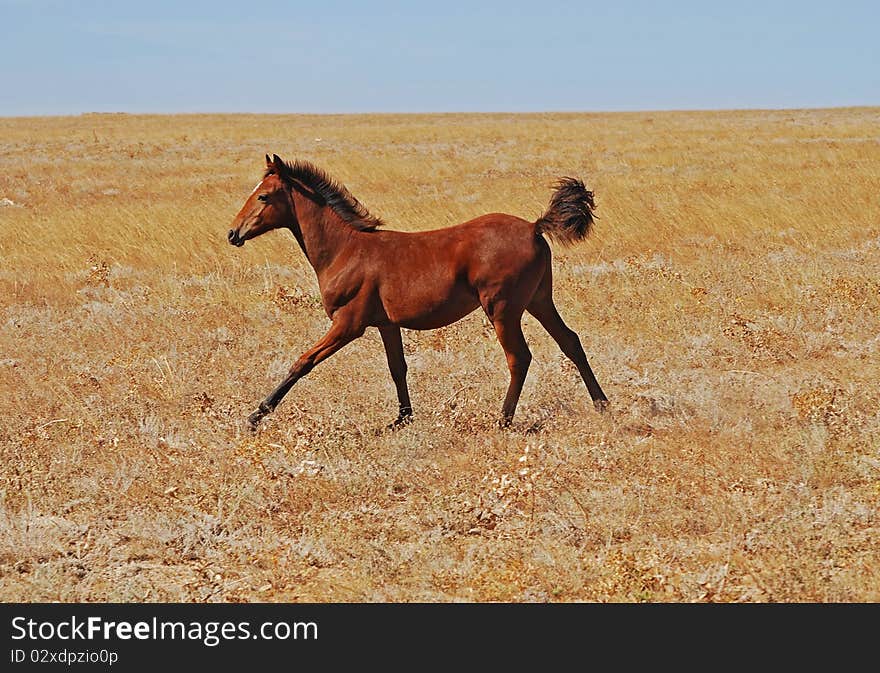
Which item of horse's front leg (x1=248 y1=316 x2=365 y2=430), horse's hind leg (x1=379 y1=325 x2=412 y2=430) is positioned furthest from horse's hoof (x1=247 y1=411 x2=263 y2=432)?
horse's hind leg (x1=379 y1=325 x2=412 y2=430)

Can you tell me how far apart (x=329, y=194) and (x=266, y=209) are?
1.83ft

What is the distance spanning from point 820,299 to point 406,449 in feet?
23.2

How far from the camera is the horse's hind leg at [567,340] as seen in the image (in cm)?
813

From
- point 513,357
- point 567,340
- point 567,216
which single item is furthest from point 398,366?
point 567,216

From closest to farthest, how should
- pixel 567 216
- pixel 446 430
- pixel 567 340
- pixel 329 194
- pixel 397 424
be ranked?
pixel 446 430 < pixel 567 216 < pixel 397 424 < pixel 329 194 < pixel 567 340

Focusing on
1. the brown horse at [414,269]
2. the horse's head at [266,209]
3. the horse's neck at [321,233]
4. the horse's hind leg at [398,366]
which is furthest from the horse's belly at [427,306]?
the horse's head at [266,209]

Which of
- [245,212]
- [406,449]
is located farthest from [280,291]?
[406,449]

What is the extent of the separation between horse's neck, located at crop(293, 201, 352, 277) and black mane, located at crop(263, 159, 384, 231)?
0.07 meters

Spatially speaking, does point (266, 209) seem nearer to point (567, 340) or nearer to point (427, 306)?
point (427, 306)

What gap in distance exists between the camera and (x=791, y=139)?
38.2m

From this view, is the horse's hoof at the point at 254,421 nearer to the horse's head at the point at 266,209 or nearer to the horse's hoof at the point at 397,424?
the horse's hoof at the point at 397,424

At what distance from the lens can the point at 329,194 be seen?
26.6ft

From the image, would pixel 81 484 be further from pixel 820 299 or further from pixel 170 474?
pixel 820 299

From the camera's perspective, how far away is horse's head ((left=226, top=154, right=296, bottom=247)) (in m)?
8.10
